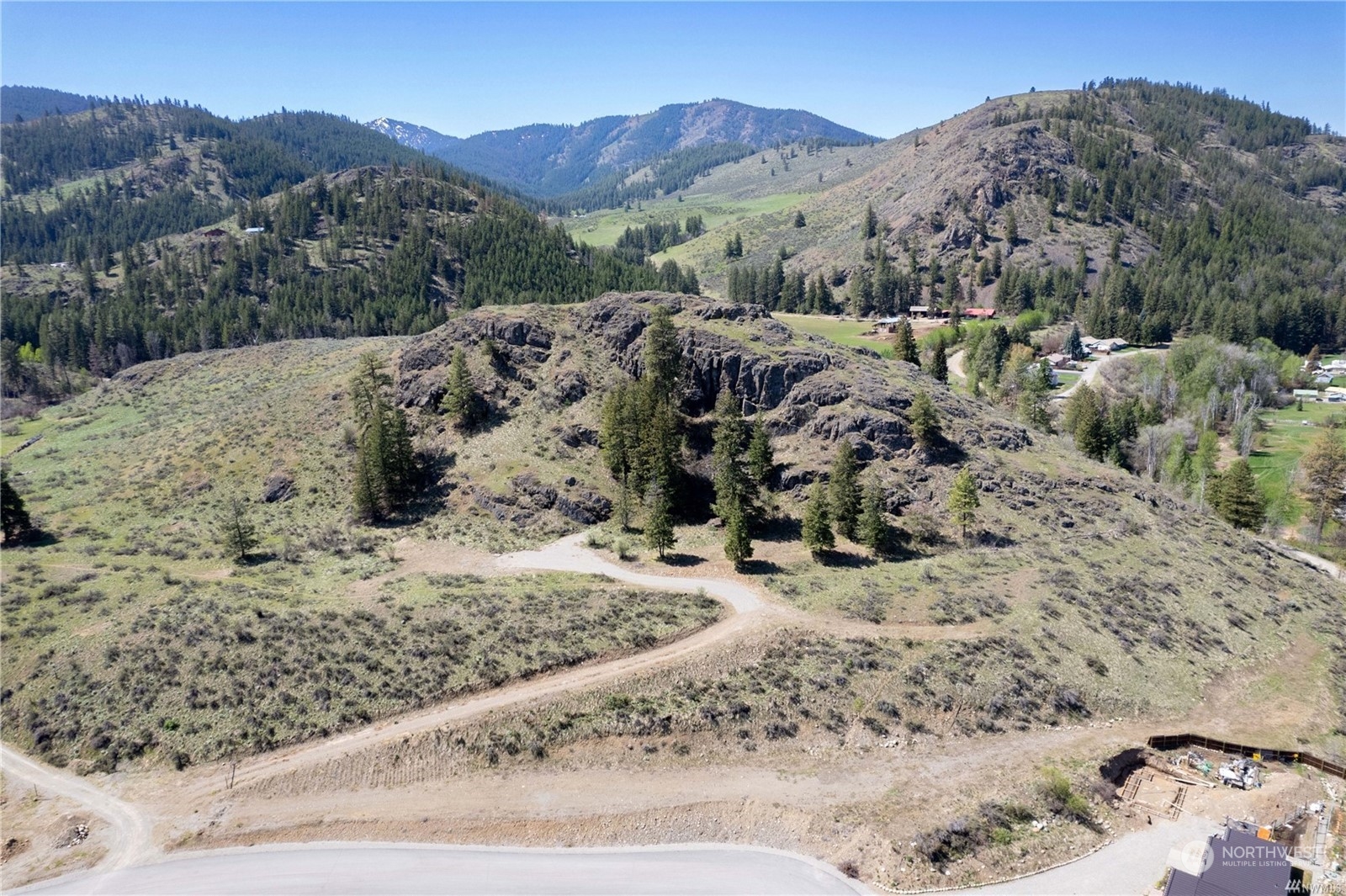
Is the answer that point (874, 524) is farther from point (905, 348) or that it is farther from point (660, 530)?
point (905, 348)

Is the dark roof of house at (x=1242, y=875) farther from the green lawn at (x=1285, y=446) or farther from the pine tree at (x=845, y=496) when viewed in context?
the green lawn at (x=1285, y=446)

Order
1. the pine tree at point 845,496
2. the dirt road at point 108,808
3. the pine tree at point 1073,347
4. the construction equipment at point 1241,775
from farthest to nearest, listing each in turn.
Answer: the pine tree at point 1073,347 < the pine tree at point 845,496 < the construction equipment at point 1241,775 < the dirt road at point 108,808

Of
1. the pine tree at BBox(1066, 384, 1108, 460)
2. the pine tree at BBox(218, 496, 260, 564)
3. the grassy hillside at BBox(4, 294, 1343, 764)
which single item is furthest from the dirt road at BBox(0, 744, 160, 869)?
the pine tree at BBox(1066, 384, 1108, 460)

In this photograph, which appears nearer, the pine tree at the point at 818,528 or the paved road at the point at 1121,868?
the paved road at the point at 1121,868

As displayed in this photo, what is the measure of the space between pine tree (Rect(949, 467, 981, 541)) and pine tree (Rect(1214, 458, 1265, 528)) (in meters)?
41.4

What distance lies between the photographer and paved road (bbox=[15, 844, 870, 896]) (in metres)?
29.6

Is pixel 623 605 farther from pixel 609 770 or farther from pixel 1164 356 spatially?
pixel 1164 356

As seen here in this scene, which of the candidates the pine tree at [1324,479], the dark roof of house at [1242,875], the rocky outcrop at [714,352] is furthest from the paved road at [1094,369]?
the dark roof of house at [1242,875]

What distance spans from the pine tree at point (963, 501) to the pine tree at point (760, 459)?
17241 mm

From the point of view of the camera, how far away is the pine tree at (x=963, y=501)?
60.1 metres

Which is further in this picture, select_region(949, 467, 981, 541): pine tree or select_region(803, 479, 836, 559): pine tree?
select_region(949, 467, 981, 541): pine tree

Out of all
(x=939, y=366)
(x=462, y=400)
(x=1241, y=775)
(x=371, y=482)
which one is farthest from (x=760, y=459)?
(x=939, y=366)

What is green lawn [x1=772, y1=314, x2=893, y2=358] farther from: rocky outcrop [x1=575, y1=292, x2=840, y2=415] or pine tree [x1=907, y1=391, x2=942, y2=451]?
pine tree [x1=907, y1=391, x2=942, y2=451]

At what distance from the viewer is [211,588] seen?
51.0 m
